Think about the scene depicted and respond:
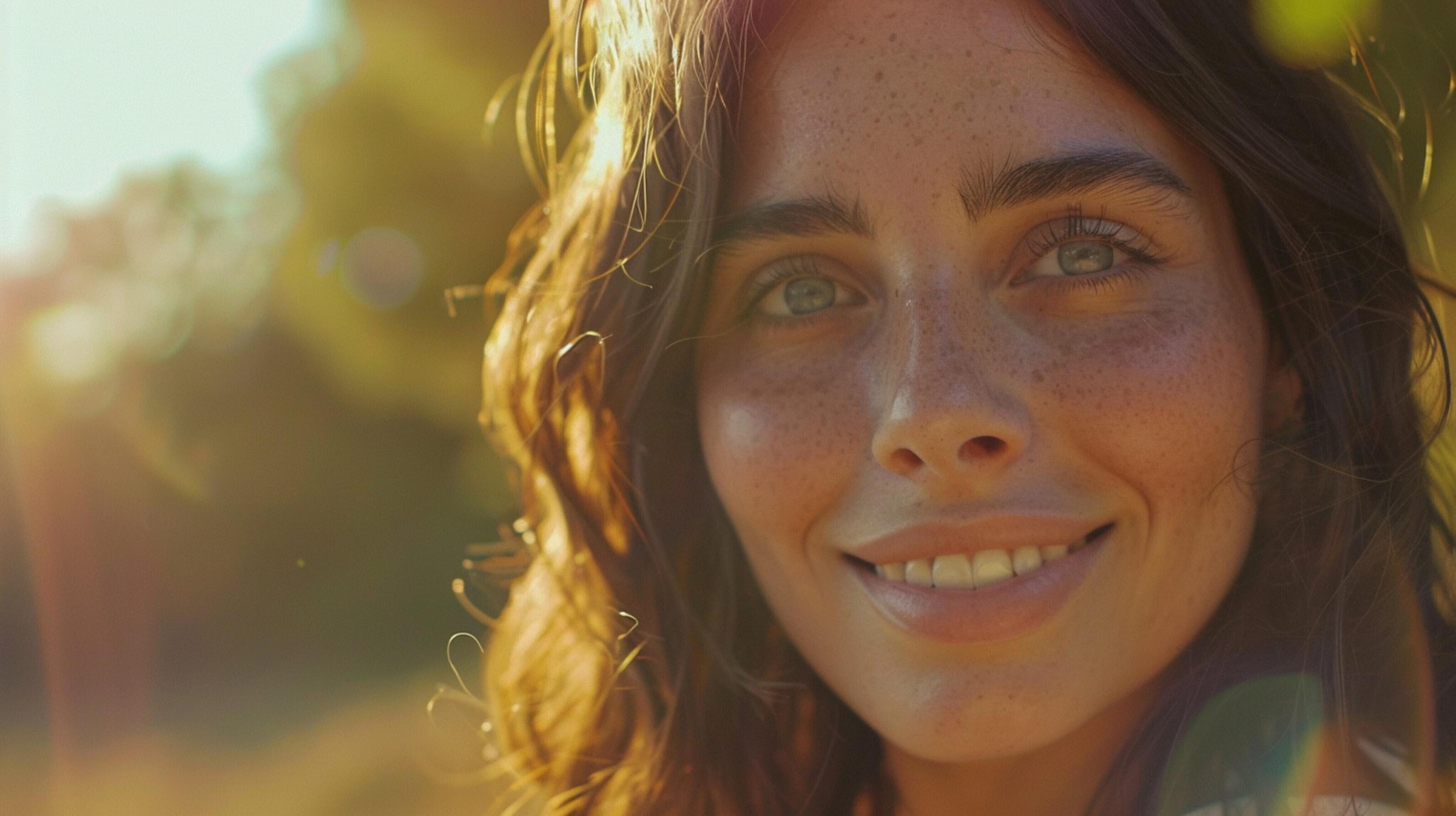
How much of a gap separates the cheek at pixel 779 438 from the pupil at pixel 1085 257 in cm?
31

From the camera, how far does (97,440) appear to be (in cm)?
716

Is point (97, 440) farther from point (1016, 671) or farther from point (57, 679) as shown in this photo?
point (1016, 671)

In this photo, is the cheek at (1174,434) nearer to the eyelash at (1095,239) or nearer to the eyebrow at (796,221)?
the eyelash at (1095,239)

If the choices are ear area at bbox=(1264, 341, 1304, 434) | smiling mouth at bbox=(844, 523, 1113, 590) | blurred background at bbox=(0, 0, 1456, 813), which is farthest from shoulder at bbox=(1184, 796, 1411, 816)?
blurred background at bbox=(0, 0, 1456, 813)

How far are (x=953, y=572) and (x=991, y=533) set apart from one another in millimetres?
73

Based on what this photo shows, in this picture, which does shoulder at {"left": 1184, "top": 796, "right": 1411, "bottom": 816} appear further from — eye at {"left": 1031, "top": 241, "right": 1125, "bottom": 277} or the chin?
eye at {"left": 1031, "top": 241, "right": 1125, "bottom": 277}

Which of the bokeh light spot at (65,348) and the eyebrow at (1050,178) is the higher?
the bokeh light spot at (65,348)

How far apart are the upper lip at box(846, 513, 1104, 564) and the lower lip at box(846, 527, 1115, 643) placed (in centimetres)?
3

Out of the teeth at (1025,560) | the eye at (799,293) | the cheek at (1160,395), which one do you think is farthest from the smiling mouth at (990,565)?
the eye at (799,293)

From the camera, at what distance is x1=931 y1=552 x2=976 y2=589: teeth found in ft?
5.18

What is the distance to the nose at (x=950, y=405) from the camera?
149cm

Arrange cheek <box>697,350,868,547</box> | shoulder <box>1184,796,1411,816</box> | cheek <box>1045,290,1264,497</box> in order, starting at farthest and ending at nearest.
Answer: cheek <box>697,350,868,547</box>, cheek <box>1045,290,1264,497</box>, shoulder <box>1184,796,1411,816</box>

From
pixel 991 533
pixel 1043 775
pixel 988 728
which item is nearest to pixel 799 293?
pixel 991 533

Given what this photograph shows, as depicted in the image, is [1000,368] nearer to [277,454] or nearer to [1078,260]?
[1078,260]
